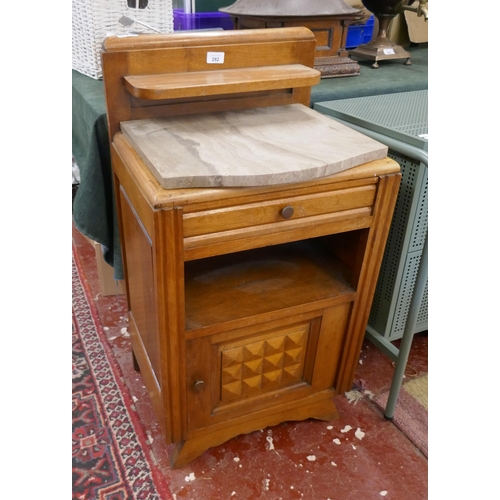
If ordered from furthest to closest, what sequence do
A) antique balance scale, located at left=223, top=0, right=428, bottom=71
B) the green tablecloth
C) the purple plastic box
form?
the purple plastic box, antique balance scale, located at left=223, top=0, right=428, bottom=71, the green tablecloth

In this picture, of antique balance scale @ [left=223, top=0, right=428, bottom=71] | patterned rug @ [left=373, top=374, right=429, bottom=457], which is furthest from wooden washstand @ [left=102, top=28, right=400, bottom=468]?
antique balance scale @ [left=223, top=0, right=428, bottom=71]

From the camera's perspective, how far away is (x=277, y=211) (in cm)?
91

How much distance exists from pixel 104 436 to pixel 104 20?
120 cm

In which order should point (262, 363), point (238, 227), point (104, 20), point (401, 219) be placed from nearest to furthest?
point (238, 227) → point (262, 363) → point (401, 219) → point (104, 20)

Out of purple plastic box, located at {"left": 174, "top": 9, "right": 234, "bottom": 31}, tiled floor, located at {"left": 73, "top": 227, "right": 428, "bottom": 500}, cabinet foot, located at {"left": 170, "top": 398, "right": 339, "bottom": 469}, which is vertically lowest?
tiled floor, located at {"left": 73, "top": 227, "right": 428, "bottom": 500}

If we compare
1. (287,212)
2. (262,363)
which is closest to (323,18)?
(287,212)

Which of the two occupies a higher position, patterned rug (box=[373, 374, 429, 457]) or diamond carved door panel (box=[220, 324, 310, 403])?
diamond carved door panel (box=[220, 324, 310, 403])

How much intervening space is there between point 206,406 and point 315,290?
38 cm

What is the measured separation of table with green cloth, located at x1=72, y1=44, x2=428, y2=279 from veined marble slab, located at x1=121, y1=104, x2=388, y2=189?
25cm

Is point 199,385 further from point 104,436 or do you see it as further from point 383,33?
point 383,33

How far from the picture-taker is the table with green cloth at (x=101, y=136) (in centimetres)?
128

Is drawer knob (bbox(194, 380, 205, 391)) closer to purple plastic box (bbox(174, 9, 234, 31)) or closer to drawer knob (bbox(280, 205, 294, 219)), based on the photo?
drawer knob (bbox(280, 205, 294, 219))

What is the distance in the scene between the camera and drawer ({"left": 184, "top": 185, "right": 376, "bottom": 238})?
858mm

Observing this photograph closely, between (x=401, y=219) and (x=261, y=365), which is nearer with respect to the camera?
(x=261, y=365)
